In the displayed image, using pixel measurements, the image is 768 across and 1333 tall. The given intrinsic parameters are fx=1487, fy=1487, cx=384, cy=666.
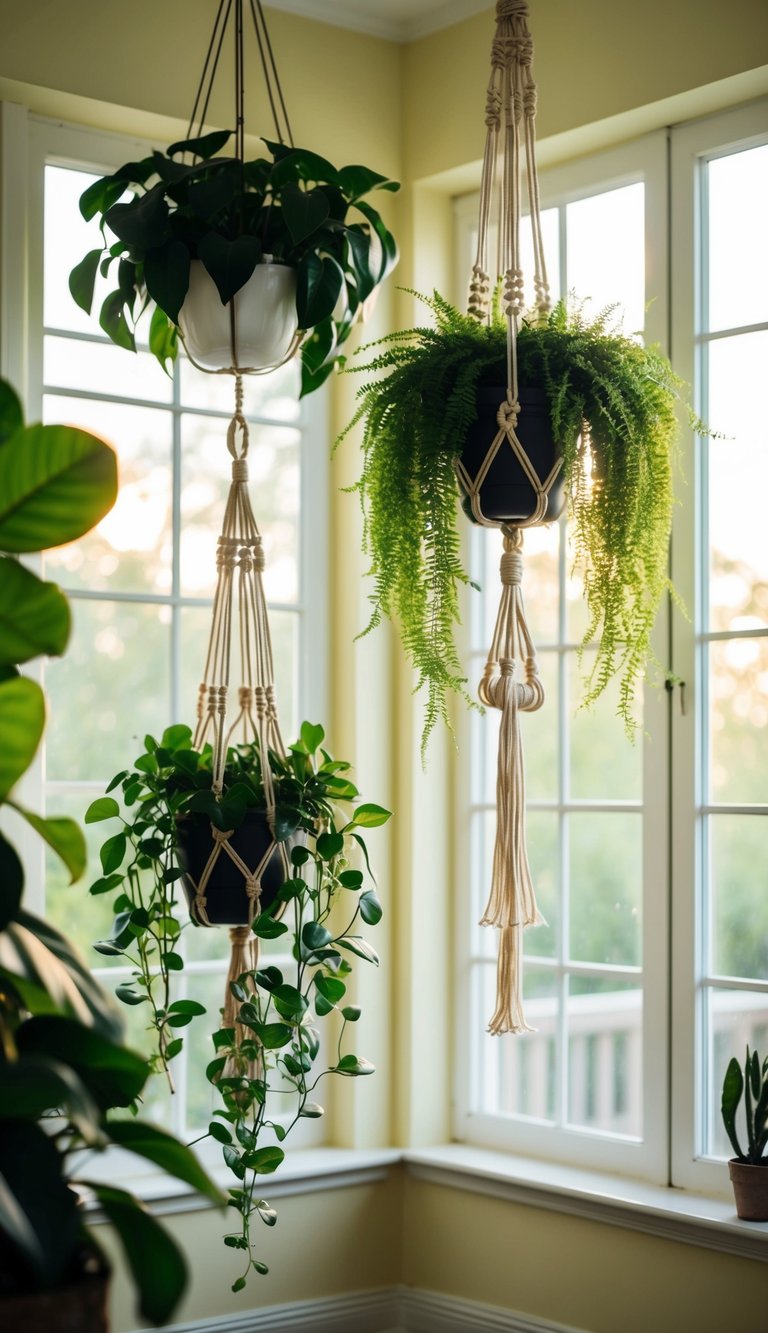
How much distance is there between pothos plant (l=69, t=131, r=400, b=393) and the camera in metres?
2.43

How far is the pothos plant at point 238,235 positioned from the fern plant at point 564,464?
201mm

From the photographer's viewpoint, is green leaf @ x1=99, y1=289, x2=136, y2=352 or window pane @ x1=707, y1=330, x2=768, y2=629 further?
window pane @ x1=707, y1=330, x2=768, y2=629

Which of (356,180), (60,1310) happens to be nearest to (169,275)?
(356,180)

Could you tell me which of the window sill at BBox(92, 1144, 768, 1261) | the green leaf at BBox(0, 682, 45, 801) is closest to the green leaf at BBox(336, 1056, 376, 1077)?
the window sill at BBox(92, 1144, 768, 1261)

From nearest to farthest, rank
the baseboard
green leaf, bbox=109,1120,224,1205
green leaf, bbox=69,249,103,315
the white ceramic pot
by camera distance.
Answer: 1. green leaf, bbox=109,1120,224,1205
2. the white ceramic pot
3. green leaf, bbox=69,249,103,315
4. the baseboard

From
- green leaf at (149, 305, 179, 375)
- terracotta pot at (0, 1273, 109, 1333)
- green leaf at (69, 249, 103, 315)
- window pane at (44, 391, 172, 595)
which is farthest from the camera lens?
window pane at (44, 391, 172, 595)

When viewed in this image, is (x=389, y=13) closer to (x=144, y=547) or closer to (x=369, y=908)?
(x=144, y=547)

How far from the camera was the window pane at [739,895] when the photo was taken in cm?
288

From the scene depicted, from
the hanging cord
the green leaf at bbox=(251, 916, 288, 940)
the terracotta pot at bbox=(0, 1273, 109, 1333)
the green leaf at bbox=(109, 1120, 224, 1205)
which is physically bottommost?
the terracotta pot at bbox=(0, 1273, 109, 1333)

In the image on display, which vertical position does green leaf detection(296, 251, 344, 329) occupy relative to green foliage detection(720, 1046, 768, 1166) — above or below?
above

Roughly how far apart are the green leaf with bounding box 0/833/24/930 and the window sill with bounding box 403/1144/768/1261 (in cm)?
171

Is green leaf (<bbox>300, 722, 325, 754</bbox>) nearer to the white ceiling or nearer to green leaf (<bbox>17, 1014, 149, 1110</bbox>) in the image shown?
Answer: green leaf (<bbox>17, 1014, 149, 1110</bbox>)

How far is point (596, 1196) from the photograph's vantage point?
2.94 m

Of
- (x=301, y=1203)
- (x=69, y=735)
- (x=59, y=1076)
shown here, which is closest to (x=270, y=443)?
(x=69, y=735)
